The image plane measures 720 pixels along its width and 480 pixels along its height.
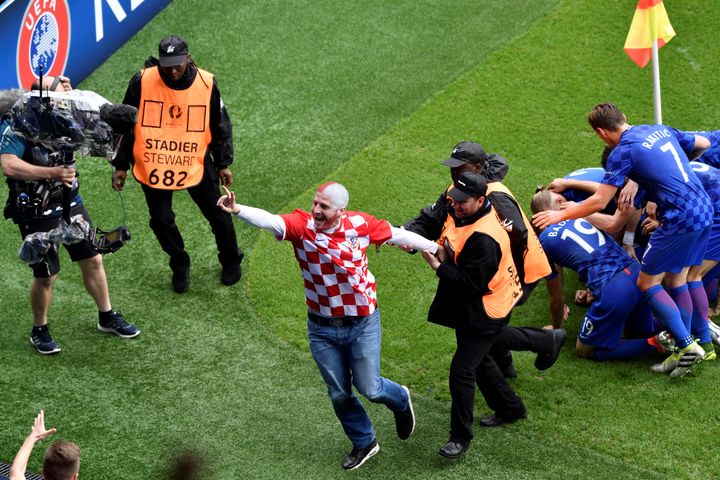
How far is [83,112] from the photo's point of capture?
6.06 metres

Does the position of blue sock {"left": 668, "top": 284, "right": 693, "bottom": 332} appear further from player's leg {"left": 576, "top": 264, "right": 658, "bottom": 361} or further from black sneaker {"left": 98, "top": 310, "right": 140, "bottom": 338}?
black sneaker {"left": 98, "top": 310, "right": 140, "bottom": 338}

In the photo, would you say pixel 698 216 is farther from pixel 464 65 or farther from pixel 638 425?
pixel 464 65

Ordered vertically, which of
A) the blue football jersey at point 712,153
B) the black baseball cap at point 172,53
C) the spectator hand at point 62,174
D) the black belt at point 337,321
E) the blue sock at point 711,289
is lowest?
the blue sock at point 711,289

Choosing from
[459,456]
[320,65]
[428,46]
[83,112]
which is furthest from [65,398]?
[428,46]

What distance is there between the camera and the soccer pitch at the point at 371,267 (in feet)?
19.8

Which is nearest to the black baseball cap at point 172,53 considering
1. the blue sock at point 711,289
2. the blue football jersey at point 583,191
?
the blue football jersey at point 583,191

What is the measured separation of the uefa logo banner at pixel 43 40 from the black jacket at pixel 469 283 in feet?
16.2

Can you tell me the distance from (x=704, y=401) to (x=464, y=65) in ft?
15.7

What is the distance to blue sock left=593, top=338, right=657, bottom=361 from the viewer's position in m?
6.73

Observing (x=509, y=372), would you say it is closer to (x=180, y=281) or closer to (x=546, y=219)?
(x=546, y=219)

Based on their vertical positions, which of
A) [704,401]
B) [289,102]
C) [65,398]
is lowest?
[65,398]

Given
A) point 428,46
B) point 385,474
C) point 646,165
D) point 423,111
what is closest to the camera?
point 385,474

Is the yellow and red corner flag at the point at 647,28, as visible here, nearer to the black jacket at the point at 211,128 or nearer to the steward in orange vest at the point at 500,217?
the steward in orange vest at the point at 500,217

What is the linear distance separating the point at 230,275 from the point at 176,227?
572 mm
